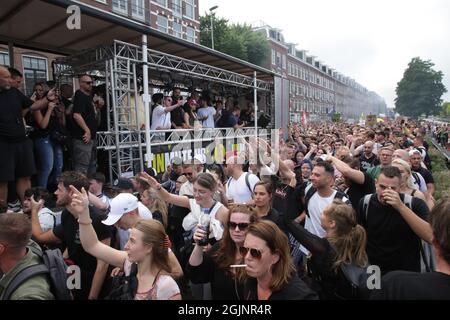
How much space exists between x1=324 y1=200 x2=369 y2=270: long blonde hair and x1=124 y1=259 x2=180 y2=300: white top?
1138 mm

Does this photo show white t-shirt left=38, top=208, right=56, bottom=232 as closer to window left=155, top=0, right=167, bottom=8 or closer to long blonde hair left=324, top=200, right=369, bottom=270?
long blonde hair left=324, top=200, right=369, bottom=270

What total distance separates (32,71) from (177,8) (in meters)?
18.7

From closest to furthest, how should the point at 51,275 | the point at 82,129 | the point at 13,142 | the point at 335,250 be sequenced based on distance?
the point at 51,275 < the point at 335,250 < the point at 13,142 < the point at 82,129

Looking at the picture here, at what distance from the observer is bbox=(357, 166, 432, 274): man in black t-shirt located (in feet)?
8.72

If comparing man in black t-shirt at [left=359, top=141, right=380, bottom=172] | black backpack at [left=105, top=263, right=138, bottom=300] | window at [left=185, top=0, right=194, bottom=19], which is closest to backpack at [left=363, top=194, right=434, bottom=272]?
black backpack at [left=105, top=263, right=138, bottom=300]

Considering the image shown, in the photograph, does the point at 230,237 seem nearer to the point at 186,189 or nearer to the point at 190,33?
the point at 186,189

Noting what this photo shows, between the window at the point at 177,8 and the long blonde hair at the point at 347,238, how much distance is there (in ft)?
100

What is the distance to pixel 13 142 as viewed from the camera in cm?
418

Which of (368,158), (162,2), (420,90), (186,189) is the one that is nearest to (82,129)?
(186,189)

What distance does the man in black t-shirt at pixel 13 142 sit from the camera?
404 centimetres

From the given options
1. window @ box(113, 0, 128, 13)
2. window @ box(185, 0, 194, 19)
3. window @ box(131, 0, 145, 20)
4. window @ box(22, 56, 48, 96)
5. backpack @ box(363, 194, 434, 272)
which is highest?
window @ box(185, 0, 194, 19)

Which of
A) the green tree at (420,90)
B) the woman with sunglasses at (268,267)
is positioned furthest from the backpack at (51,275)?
the green tree at (420,90)

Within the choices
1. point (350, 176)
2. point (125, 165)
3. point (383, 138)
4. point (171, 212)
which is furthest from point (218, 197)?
point (383, 138)

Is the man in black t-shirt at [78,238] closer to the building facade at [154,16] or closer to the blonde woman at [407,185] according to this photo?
the blonde woman at [407,185]
